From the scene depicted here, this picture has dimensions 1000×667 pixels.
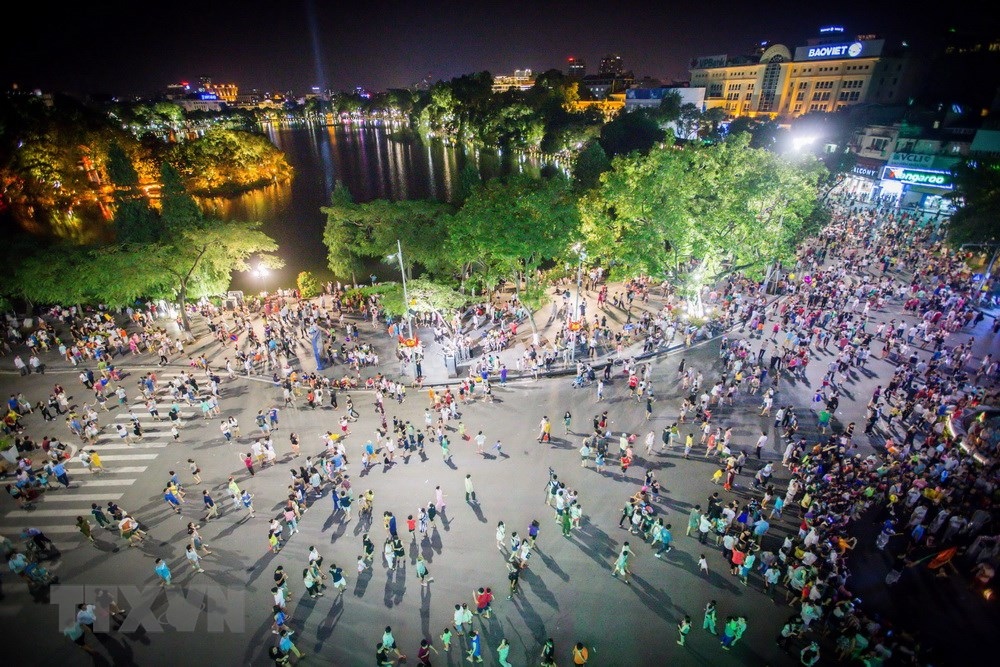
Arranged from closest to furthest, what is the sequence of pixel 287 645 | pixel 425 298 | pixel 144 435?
pixel 287 645, pixel 144 435, pixel 425 298

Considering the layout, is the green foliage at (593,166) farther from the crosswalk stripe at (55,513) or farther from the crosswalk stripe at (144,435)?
the crosswalk stripe at (55,513)

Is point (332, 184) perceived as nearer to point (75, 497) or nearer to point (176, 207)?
point (176, 207)

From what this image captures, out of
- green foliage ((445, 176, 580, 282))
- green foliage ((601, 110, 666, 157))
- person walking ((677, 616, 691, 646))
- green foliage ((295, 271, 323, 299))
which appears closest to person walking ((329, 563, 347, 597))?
person walking ((677, 616, 691, 646))

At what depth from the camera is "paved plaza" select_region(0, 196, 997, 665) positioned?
1105cm

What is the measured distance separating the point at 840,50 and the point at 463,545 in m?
124

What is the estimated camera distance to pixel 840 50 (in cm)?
9438

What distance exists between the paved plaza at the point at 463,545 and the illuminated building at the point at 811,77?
296 feet

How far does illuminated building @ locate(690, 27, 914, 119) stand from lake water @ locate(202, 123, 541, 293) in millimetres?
60587

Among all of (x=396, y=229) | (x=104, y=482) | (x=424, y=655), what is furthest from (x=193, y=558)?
(x=396, y=229)

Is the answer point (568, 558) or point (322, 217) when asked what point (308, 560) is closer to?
point (568, 558)

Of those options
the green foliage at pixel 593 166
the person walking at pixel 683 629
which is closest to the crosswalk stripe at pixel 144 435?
the person walking at pixel 683 629

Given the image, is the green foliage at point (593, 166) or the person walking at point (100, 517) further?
the green foliage at point (593, 166)

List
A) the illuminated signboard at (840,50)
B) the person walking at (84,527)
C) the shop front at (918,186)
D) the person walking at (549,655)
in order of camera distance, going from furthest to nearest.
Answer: the illuminated signboard at (840,50), the shop front at (918,186), the person walking at (84,527), the person walking at (549,655)

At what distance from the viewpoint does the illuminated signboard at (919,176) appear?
39.4m
